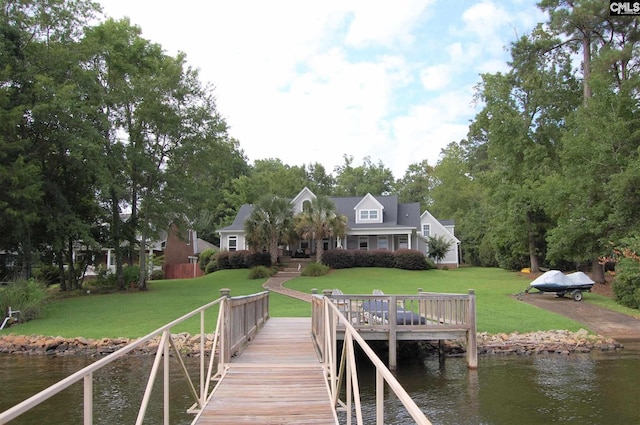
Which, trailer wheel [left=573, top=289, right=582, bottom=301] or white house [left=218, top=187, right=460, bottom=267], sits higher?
white house [left=218, top=187, right=460, bottom=267]

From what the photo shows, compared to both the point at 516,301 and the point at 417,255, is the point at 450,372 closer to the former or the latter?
the point at 516,301

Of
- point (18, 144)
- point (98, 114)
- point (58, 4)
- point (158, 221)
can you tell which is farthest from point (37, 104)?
point (158, 221)

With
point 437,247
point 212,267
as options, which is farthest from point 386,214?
point 212,267

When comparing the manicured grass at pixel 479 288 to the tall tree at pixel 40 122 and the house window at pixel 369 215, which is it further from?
the tall tree at pixel 40 122

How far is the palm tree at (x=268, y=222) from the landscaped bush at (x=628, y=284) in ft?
68.4

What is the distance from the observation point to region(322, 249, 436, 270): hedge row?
3644 centimetres

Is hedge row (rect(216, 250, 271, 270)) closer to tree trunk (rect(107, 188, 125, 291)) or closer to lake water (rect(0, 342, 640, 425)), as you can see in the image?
tree trunk (rect(107, 188, 125, 291))

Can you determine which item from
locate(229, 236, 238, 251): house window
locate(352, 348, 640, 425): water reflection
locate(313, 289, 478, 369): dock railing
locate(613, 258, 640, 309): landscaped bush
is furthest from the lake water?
locate(229, 236, 238, 251): house window

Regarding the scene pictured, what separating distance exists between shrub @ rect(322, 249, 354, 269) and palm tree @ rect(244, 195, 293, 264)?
335cm

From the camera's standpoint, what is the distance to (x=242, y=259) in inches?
1480

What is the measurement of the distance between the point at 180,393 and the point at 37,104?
57.5 ft

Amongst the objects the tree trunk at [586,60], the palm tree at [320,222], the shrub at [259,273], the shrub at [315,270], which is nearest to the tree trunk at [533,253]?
the tree trunk at [586,60]

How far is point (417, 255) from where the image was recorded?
3675cm

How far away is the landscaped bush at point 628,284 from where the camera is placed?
1958 centimetres
